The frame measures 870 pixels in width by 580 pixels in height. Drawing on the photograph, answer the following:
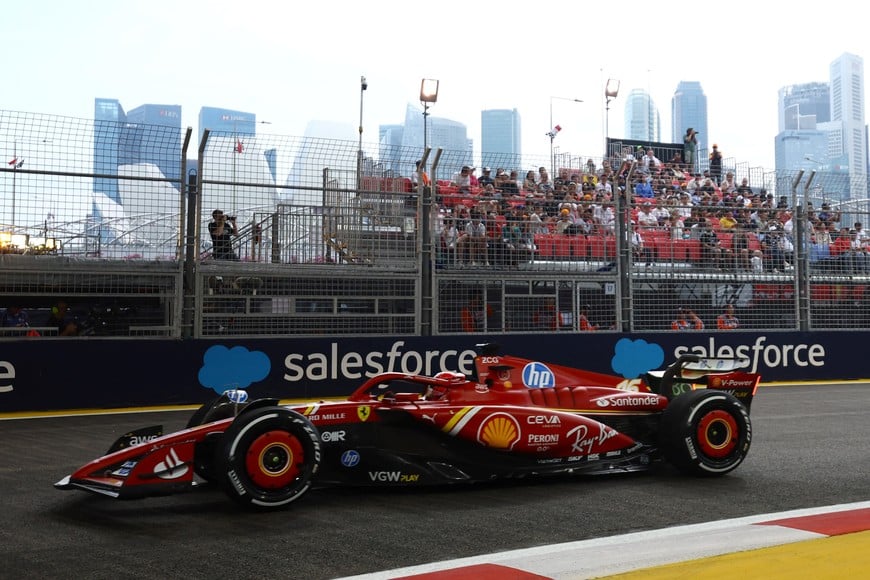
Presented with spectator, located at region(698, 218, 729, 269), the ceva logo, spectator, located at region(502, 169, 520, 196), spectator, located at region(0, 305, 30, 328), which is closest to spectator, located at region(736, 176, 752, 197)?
spectator, located at region(698, 218, 729, 269)

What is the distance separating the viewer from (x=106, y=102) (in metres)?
164

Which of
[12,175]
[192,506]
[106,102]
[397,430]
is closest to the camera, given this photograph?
[192,506]

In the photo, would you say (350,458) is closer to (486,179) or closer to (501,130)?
(486,179)

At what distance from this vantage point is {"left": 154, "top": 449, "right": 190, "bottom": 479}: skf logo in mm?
4988

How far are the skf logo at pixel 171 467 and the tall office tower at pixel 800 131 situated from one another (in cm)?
7673

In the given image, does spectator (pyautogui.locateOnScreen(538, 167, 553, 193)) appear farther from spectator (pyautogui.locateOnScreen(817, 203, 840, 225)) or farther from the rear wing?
the rear wing

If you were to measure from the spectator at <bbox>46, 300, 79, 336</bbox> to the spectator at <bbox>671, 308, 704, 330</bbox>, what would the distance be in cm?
899

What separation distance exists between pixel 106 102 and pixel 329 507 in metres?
175

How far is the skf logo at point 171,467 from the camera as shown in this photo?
16.4 ft

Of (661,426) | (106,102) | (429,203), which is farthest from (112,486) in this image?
(106,102)

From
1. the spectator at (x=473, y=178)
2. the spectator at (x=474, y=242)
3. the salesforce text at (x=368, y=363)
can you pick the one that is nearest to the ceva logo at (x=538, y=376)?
the salesforce text at (x=368, y=363)

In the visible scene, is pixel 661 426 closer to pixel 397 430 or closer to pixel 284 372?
pixel 397 430

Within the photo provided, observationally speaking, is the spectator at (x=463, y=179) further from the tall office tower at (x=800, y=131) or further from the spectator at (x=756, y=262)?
the tall office tower at (x=800, y=131)

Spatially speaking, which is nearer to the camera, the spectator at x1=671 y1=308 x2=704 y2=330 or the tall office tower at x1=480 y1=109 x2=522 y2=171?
the spectator at x1=671 y1=308 x2=704 y2=330
